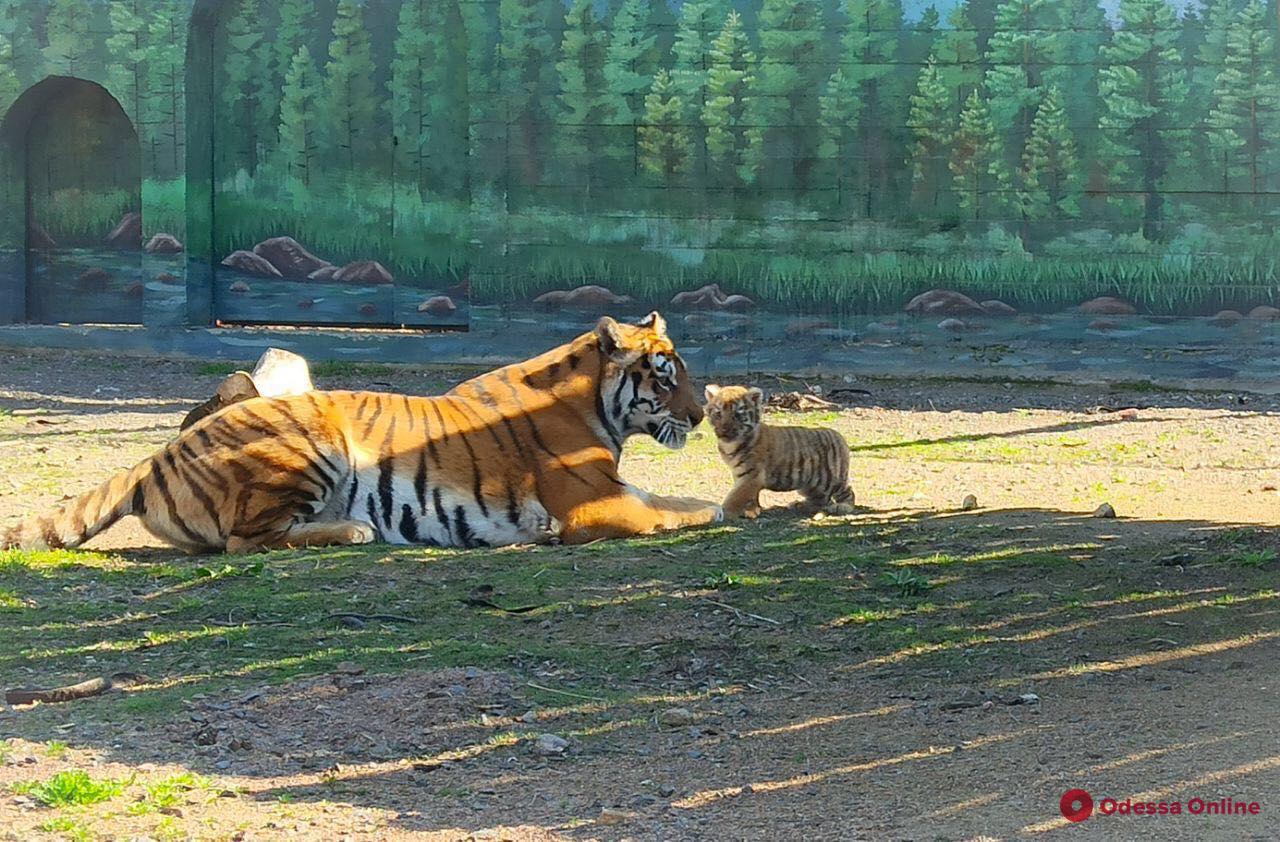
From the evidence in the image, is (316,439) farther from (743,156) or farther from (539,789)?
(743,156)

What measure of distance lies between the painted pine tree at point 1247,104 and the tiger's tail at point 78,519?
11.0m

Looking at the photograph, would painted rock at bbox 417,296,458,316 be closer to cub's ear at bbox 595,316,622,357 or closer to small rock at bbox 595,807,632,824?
cub's ear at bbox 595,316,622,357

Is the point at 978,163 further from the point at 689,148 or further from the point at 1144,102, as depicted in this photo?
the point at 689,148

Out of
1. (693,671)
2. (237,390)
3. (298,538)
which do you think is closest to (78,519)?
(298,538)

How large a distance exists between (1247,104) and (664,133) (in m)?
5.31

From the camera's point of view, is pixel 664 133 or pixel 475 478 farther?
pixel 664 133

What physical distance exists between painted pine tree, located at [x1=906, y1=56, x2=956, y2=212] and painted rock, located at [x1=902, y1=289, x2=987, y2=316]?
2.61 feet

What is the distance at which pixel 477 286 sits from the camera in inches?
622

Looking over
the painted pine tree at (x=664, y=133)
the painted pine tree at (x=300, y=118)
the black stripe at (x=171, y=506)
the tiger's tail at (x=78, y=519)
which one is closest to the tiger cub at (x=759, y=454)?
the black stripe at (x=171, y=506)

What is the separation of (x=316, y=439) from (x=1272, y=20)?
433 inches

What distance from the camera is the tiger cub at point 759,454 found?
320 inches

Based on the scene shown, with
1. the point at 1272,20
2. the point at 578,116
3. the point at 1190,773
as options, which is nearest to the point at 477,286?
the point at 578,116

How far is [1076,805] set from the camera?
392cm

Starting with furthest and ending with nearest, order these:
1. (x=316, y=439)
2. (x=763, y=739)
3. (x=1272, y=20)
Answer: (x=1272, y=20), (x=316, y=439), (x=763, y=739)
